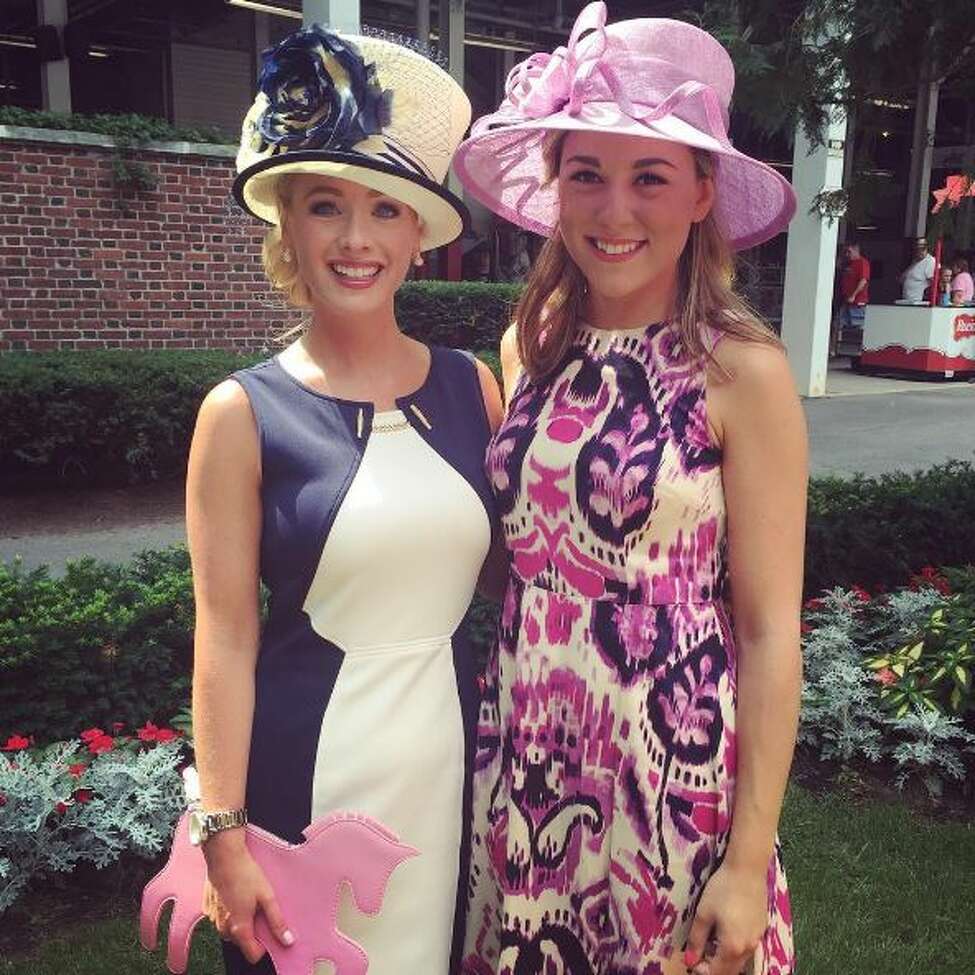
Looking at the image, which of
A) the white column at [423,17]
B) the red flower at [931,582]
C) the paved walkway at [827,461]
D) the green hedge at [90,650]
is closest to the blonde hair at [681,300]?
the green hedge at [90,650]

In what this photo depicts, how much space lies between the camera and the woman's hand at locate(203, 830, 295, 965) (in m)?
1.59

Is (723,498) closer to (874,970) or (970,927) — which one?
(874,970)

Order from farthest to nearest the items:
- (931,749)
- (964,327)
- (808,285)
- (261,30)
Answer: (261,30) < (964,327) < (808,285) < (931,749)

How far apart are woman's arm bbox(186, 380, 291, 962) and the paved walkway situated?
437cm

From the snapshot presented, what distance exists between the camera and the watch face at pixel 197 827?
63.2 inches

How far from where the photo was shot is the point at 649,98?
1.65 m

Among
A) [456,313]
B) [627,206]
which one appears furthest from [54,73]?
[627,206]

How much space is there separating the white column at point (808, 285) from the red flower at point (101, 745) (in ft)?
31.6

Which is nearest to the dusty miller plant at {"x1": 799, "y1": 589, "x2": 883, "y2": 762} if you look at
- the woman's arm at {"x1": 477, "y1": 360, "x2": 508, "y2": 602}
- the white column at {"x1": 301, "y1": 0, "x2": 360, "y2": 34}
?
the woman's arm at {"x1": 477, "y1": 360, "x2": 508, "y2": 602}

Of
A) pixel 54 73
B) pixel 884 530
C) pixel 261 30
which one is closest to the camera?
pixel 884 530

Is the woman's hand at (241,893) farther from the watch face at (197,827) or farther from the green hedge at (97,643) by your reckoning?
the green hedge at (97,643)

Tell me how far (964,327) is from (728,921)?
583 inches

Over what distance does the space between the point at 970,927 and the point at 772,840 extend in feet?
Answer: 6.58

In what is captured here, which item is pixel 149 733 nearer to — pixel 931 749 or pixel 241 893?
pixel 241 893
